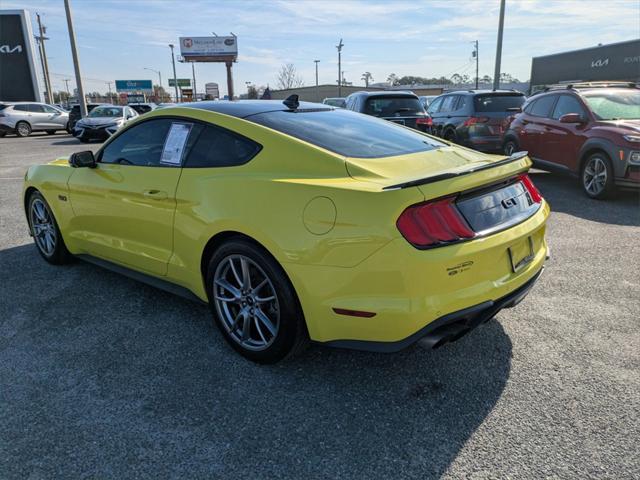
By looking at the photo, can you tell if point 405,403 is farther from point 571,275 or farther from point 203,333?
point 571,275

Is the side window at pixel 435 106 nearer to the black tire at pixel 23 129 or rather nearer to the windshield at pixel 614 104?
the windshield at pixel 614 104

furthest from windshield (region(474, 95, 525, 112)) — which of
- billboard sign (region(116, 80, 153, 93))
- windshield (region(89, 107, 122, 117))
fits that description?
billboard sign (region(116, 80, 153, 93))

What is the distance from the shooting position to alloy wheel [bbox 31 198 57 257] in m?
4.62

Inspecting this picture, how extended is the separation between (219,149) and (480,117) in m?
8.59

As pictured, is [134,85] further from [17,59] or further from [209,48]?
[17,59]

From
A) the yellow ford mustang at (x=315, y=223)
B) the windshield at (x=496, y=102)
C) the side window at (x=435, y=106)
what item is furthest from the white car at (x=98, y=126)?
the yellow ford mustang at (x=315, y=223)

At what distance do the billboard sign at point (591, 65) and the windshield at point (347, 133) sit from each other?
114ft

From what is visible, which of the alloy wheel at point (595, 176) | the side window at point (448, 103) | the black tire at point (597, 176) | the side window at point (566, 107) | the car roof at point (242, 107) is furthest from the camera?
the side window at point (448, 103)

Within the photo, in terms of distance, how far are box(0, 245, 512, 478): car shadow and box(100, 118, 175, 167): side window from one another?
3.85ft

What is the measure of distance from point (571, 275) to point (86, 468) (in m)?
3.91

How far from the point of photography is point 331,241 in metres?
2.36

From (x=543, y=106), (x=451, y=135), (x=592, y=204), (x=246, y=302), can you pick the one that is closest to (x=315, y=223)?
(x=246, y=302)

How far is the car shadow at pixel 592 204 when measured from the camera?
6141 millimetres

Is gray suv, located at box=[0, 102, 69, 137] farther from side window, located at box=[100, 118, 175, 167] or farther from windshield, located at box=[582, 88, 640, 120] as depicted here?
windshield, located at box=[582, 88, 640, 120]
